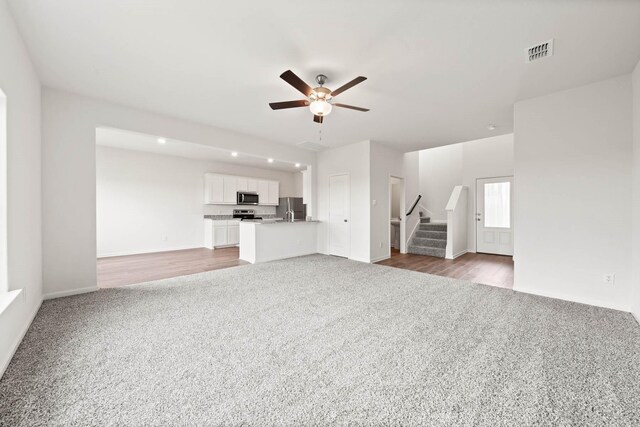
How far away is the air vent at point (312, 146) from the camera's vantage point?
18.2ft

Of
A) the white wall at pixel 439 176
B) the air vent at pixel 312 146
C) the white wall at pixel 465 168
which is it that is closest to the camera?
the air vent at pixel 312 146

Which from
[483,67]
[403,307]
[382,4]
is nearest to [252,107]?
[382,4]

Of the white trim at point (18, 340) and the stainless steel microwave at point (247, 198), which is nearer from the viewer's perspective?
the white trim at point (18, 340)

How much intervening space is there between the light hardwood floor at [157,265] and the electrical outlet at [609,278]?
5.44m

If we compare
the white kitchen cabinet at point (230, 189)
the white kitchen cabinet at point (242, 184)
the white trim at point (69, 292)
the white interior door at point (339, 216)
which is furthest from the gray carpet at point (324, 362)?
the white kitchen cabinet at point (242, 184)

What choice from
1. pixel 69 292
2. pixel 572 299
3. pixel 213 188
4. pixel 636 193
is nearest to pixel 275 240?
pixel 213 188

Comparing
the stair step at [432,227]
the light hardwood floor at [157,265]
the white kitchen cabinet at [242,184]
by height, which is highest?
the white kitchen cabinet at [242,184]

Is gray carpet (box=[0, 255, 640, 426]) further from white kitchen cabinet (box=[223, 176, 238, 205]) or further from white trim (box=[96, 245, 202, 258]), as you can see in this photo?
white kitchen cabinet (box=[223, 176, 238, 205])

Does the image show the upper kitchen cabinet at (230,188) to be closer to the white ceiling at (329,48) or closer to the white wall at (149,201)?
the white wall at (149,201)

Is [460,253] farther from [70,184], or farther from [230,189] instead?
[70,184]

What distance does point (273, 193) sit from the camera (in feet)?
28.7

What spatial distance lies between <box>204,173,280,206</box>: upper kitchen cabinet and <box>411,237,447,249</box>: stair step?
4.85 metres

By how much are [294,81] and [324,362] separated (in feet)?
7.95

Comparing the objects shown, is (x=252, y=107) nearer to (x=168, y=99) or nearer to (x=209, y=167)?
(x=168, y=99)
